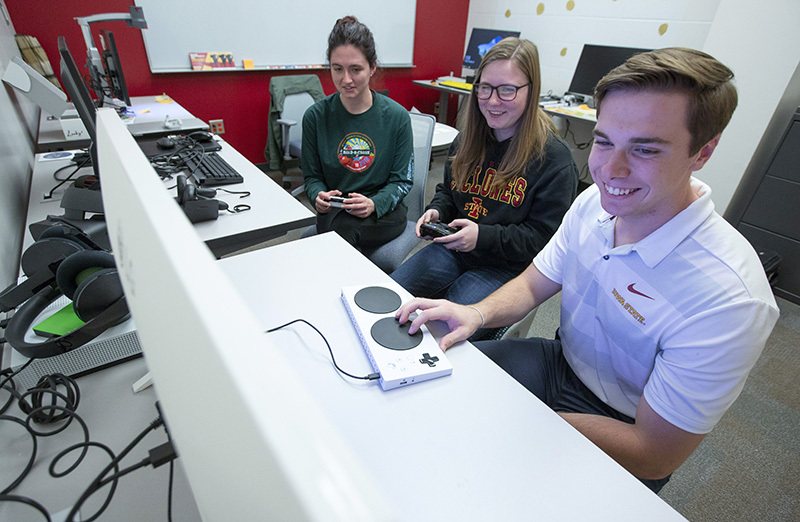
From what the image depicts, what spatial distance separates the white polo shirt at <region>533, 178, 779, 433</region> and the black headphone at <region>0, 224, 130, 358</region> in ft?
3.30

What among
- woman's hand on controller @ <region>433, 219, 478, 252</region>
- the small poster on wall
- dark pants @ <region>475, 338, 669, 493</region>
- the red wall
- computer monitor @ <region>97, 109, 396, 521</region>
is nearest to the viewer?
computer monitor @ <region>97, 109, 396, 521</region>

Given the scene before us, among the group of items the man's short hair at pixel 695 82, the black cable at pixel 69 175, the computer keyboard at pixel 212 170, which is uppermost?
the man's short hair at pixel 695 82

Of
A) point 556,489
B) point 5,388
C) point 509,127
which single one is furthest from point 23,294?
point 509,127

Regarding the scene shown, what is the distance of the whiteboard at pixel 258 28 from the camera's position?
9.60 ft

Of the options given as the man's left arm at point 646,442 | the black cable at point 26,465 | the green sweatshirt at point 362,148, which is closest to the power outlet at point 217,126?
the green sweatshirt at point 362,148

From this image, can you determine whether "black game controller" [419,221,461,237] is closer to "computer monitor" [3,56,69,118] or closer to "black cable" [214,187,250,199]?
"black cable" [214,187,250,199]

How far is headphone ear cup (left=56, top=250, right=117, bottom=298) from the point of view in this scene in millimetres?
751

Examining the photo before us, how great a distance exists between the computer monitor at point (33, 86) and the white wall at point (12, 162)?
0.05m

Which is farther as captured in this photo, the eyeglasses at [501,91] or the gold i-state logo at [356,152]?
the gold i-state logo at [356,152]

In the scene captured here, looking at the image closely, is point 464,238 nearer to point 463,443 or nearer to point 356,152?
point 356,152

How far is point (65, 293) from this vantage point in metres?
0.77

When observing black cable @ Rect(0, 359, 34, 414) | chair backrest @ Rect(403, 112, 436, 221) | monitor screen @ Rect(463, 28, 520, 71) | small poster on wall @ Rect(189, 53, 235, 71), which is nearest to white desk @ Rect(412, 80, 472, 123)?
monitor screen @ Rect(463, 28, 520, 71)

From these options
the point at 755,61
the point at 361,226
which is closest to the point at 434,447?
the point at 361,226

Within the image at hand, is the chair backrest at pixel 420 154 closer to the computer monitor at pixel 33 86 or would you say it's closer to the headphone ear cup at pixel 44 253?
the headphone ear cup at pixel 44 253
